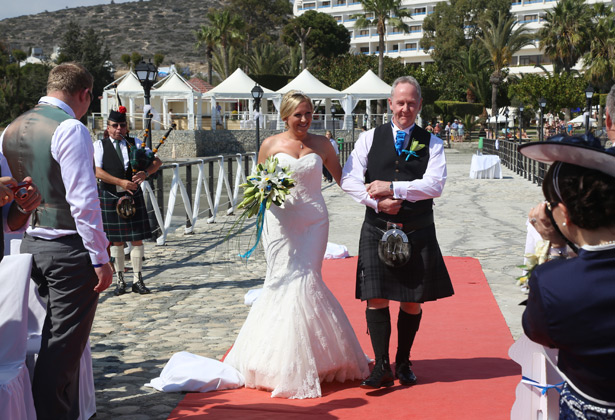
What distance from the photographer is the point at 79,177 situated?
12.8 feet

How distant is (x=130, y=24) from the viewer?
16438cm

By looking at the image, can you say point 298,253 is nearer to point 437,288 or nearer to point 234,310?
point 437,288

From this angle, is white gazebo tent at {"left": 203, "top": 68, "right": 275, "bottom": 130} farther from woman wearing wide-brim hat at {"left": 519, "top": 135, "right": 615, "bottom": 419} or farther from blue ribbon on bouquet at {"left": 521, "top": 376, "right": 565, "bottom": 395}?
woman wearing wide-brim hat at {"left": 519, "top": 135, "right": 615, "bottom": 419}

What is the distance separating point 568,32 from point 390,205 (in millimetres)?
66404

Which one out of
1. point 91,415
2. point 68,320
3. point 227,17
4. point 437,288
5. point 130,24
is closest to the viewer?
point 68,320

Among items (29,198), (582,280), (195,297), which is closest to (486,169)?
(195,297)

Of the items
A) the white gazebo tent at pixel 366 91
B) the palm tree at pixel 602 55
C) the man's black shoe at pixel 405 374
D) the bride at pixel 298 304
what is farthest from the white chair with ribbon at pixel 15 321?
the palm tree at pixel 602 55

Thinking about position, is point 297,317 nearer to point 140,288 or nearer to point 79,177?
point 79,177

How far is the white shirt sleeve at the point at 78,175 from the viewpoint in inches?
154

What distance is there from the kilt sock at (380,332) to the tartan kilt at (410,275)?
15cm

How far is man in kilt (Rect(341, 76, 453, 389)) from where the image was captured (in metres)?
4.93

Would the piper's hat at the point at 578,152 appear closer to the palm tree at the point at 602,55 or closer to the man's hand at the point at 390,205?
the man's hand at the point at 390,205

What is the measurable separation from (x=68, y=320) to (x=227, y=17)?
246ft

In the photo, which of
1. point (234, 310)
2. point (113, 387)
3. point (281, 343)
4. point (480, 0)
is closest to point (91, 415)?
point (113, 387)
